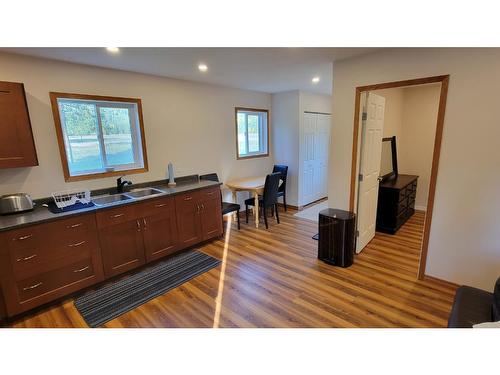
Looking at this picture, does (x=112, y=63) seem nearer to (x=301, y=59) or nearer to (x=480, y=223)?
(x=301, y=59)

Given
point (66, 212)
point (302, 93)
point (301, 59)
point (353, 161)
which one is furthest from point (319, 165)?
point (66, 212)

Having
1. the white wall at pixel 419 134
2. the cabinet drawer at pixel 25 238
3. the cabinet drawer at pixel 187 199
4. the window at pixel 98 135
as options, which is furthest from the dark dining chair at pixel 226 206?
the white wall at pixel 419 134

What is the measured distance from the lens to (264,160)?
16.5 feet

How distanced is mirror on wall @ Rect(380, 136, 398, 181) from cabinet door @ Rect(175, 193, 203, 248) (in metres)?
3.14

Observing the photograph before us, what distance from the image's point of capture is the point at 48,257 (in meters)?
2.08

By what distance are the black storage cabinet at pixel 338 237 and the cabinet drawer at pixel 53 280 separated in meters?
2.50

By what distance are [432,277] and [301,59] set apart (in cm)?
269

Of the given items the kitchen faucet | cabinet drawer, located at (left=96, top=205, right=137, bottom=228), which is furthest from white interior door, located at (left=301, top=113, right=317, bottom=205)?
cabinet drawer, located at (left=96, top=205, right=137, bottom=228)

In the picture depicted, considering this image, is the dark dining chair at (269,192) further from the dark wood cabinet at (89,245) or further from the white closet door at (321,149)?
the white closet door at (321,149)

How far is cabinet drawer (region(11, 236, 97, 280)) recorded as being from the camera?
1.95 meters

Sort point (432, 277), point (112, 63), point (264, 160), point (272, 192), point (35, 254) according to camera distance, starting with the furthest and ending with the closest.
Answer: point (264, 160) → point (272, 192) → point (112, 63) → point (432, 277) → point (35, 254)

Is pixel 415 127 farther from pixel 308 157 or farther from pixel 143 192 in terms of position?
pixel 143 192

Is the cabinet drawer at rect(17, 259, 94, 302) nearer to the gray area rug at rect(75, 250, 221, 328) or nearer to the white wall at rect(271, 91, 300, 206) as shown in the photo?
the gray area rug at rect(75, 250, 221, 328)
